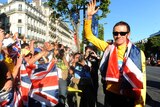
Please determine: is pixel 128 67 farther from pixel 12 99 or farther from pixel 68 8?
pixel 68 8

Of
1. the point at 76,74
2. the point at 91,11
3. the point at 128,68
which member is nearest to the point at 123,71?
the point at 128,68

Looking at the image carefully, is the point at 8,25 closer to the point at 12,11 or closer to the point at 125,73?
the point at 12,11

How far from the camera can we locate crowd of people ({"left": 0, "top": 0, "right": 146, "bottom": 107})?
176 inches

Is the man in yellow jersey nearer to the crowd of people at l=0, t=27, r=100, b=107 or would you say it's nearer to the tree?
the crowd of people at l=0, t=27, r=100, b=107

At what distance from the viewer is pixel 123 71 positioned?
4484mm

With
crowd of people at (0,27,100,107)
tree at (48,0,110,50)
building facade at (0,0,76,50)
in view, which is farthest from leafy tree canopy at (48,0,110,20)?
building facade at (0,0,76,50)

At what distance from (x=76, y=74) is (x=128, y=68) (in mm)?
5185

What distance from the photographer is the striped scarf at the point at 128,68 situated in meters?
4.41

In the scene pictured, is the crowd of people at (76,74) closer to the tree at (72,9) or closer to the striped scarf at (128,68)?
the striped scarf at (128,68)

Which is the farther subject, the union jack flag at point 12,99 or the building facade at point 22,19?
the building facade at point 22,19

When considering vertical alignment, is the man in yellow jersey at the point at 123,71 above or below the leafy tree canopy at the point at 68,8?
below

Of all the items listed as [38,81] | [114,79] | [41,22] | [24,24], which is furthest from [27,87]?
[41,22]

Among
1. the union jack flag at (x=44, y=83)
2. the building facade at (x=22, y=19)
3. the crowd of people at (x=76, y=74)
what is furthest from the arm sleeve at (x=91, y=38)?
the building facade at (x=22, y=19)

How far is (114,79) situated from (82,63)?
202 inches
